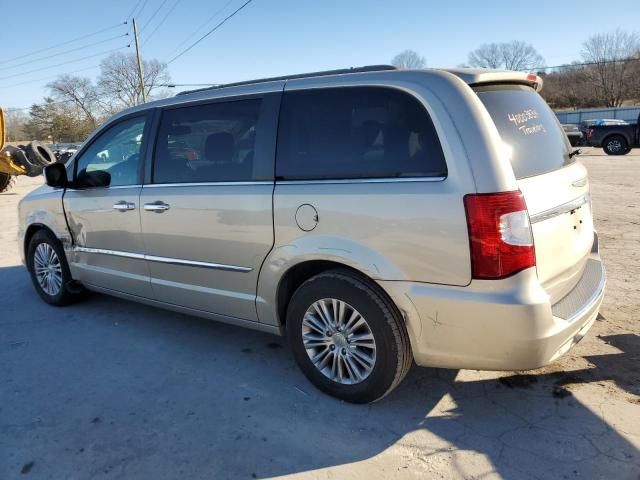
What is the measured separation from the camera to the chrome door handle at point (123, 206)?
12.9ft

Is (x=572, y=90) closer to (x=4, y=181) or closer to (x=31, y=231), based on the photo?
(x=4, y=181)

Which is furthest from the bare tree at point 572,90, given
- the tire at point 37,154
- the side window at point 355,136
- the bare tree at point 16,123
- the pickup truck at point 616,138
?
the bare tree at point 16,123

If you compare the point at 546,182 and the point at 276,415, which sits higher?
the point at 546,182

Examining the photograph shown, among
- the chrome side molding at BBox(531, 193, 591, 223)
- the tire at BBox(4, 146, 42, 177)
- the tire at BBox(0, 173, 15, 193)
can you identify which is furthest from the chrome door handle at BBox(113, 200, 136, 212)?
the tire at BBox(0, 173, 15, 193)

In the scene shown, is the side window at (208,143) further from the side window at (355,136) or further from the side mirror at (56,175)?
the side mirror at (56,175)

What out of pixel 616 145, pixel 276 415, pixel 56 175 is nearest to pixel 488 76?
pixel 276 415

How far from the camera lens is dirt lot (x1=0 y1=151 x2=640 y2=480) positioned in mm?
2518

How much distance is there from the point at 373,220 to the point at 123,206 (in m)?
2.28

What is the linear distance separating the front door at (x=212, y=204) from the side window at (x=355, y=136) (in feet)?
0.57

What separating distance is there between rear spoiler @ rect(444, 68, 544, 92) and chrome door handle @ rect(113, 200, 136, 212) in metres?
2.56

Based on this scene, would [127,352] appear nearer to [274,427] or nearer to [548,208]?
Result: [274,427]

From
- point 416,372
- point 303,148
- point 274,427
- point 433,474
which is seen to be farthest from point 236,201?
point 433,474

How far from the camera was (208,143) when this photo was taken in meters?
3.55

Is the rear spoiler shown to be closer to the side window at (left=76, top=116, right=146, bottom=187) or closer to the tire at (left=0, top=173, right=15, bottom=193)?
the side window at (left=76, top=116, right=146, bottom=187)
